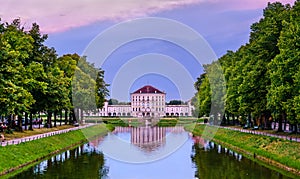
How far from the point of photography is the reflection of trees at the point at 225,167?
126 feet

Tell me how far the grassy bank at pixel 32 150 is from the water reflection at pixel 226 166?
1471 cm

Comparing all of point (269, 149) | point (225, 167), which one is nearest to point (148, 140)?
point (269, 149)

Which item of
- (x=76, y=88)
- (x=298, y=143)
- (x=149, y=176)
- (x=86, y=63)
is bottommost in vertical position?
(x=149, y=176)

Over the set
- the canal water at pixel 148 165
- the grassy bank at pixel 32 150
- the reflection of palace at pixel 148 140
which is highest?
the grassy bank at pixel 32 150

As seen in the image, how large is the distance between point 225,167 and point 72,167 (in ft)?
44.5

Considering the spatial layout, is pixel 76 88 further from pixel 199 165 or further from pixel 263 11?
pixel 199 165

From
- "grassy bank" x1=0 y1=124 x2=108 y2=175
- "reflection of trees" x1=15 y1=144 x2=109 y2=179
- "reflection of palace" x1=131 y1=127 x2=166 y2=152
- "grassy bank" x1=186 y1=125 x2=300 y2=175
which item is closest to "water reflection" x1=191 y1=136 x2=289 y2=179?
"grassy bank" x1=186 y1=125 x2=300 y2=175

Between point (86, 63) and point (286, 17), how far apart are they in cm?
5608

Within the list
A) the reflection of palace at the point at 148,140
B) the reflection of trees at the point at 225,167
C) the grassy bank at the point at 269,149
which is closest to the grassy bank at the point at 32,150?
the reflection of palace at the point at 148,140

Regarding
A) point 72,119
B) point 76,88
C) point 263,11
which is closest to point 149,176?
point 263,11

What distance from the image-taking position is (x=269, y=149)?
46906 millimetres

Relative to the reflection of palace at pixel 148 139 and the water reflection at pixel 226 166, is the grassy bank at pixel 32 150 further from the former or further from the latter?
the water reflection at pixel 226 166

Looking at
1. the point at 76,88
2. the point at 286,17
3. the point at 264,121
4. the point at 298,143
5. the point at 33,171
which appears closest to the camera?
the point at 33,171

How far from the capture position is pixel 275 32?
186 feet
